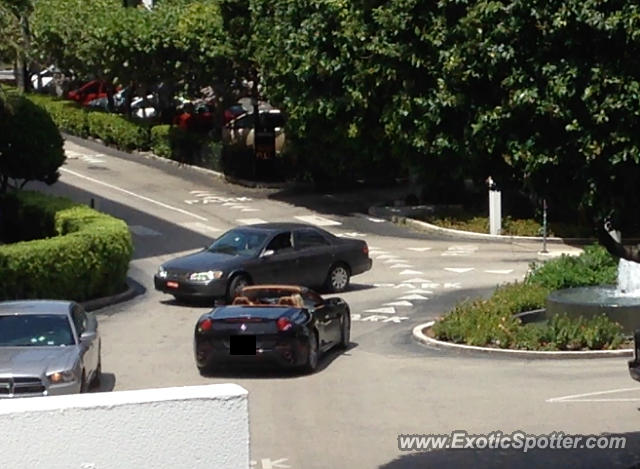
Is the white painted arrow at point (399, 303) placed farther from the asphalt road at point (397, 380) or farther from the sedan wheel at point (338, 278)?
the sedan wheel at point (338, 278)

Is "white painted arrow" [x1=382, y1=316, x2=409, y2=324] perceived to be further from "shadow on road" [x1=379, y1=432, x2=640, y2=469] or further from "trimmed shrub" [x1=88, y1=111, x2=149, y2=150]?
"trimmed shrub" [x1=88, y1=111, x2=149, y2=150]

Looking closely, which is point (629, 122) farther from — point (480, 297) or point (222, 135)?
point (222, 135)

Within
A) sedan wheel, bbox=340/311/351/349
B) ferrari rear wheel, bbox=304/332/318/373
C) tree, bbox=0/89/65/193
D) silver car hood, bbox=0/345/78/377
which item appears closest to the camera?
silver car hood, bbox=0/345/78/377

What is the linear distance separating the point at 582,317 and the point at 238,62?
84.5ft

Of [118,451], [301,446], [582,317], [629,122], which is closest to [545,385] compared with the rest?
[582,317]

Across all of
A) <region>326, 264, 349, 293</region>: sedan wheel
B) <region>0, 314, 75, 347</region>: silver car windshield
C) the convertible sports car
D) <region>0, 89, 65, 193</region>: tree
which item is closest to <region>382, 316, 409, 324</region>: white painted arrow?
<region>326, 264, 349, 293</region>: sedan wheel

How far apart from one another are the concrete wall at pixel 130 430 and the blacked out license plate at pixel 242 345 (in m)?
12.9

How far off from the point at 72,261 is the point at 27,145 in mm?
10782

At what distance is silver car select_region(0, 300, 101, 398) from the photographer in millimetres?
16203

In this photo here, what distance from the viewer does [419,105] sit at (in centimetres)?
1138

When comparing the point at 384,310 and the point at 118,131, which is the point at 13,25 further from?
the point at 118,131

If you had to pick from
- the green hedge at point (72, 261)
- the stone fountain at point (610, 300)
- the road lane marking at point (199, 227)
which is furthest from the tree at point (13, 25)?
the road lane marking at point (199, 227)

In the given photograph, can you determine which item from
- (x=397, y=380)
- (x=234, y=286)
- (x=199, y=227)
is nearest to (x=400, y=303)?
(x=234, y=286)

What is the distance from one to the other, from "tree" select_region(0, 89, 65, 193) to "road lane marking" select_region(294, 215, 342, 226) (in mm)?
8284
